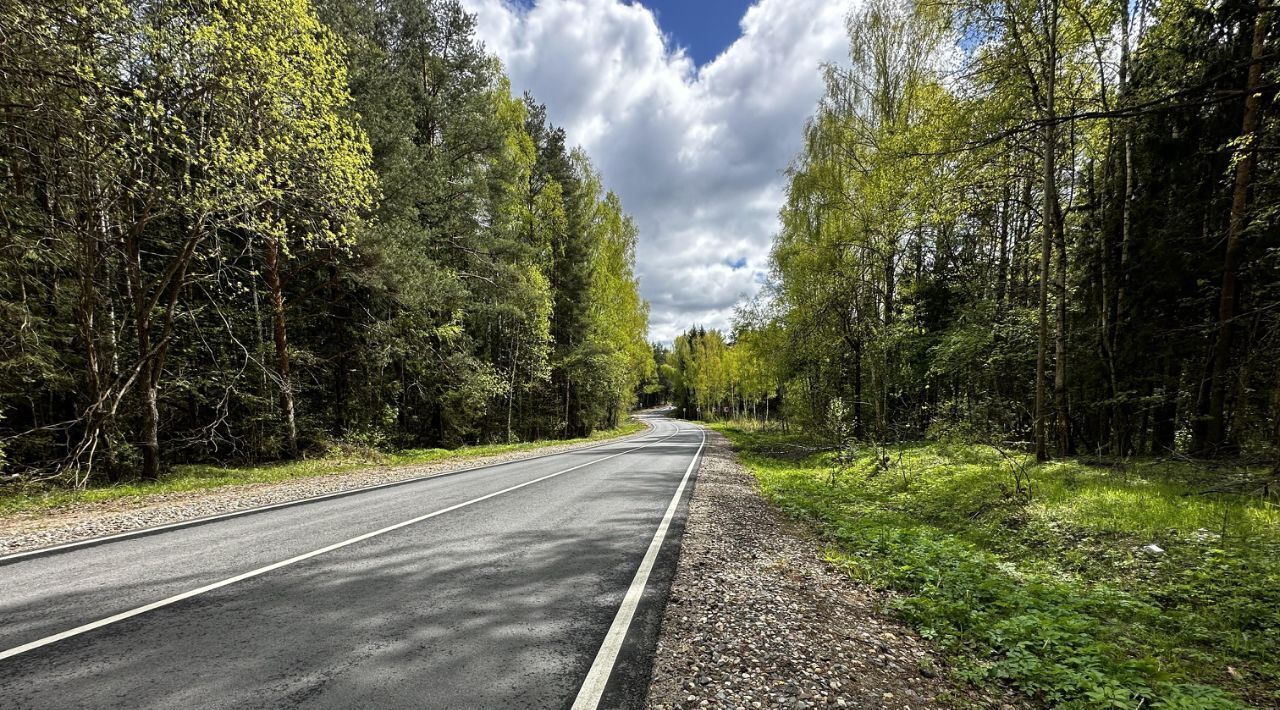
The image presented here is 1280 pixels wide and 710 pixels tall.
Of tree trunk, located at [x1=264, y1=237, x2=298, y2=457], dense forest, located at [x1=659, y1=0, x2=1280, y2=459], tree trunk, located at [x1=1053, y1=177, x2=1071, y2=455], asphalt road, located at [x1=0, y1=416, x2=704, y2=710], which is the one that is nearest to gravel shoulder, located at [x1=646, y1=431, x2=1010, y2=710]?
asphalt road, located at [x1=0, y1=416, x2=704, y2=710]

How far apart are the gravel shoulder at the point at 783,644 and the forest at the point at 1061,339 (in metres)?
0.29

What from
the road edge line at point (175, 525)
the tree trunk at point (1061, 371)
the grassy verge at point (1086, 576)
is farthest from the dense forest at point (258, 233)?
the tree trunk at point (1061, 371)

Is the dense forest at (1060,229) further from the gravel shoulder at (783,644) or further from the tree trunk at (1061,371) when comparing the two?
the gravel shoulder at (783,644)

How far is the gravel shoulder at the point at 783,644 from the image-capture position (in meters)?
2.67

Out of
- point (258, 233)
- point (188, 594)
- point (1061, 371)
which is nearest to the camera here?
point (188, 594)

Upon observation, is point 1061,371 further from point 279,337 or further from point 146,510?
point 279,337

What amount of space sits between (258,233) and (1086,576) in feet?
51.3

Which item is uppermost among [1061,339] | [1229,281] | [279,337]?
[1229,281]

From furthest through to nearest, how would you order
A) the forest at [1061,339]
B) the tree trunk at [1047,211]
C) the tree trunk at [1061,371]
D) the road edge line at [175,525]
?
the tree trunk at [1061,371] < the tree trunk at [1047,211] < the road edge line at [175,525] < the forest at [1061,339]

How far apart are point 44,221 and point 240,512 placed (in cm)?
863

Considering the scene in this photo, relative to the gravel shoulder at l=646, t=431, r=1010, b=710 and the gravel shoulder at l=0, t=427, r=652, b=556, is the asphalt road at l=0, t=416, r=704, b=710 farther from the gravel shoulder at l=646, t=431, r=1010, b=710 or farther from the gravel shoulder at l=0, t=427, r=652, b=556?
the gravel shoulder at l=0, t=427, r=652, b=556

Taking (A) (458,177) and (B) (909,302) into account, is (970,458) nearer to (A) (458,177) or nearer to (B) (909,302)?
(B) (909,302)

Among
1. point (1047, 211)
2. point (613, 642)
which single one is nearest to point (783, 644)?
point (613, 642)

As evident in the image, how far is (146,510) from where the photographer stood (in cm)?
735
